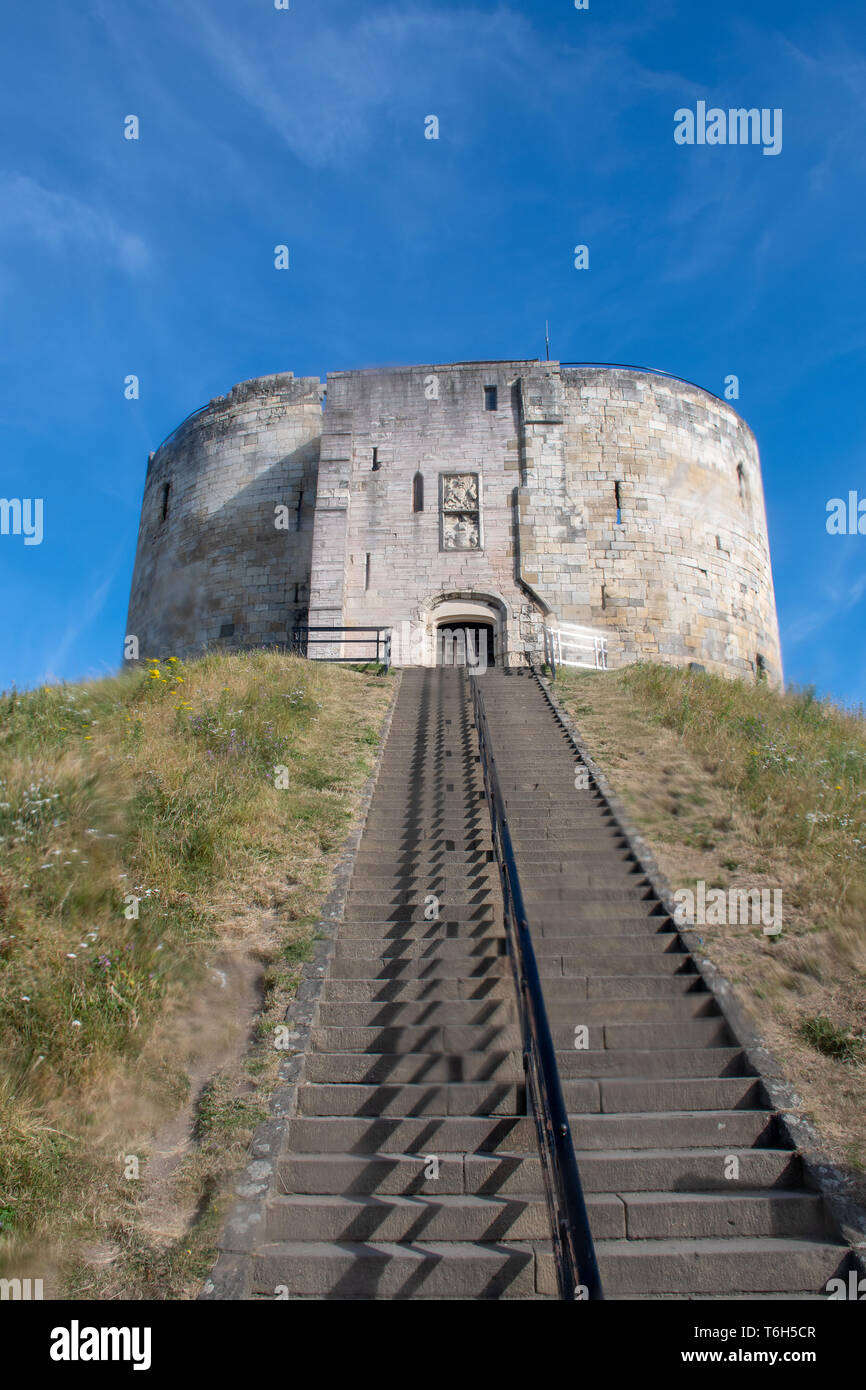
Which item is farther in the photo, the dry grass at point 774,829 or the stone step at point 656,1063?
the dry grass at point 774,829

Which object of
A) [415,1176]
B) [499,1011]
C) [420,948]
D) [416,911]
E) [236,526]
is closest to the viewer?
[415,1176]

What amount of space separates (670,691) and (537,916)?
7136 mm

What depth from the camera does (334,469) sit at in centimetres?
1855

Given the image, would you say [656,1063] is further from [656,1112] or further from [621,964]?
[621,964]

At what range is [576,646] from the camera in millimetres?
17328

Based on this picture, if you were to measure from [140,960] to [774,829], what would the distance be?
18.0ft

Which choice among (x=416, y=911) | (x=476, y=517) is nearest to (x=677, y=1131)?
(x=416, y=911)

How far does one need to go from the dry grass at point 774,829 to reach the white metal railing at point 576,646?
108 inches

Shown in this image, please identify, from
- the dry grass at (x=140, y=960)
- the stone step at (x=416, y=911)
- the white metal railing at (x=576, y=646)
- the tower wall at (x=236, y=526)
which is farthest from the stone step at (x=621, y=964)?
the tower wall at (x=236, y=526)

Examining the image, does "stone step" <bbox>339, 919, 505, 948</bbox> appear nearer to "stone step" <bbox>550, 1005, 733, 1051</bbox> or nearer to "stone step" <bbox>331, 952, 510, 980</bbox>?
"stone step" <bbox>331, 952, 510, 980</bbox>

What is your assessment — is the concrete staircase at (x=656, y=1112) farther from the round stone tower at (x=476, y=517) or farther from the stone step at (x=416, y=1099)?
the round stone tower at (x=476, y=517)

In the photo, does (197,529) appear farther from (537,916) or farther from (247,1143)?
(247,1143)

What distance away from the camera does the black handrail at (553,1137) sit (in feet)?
9.54
